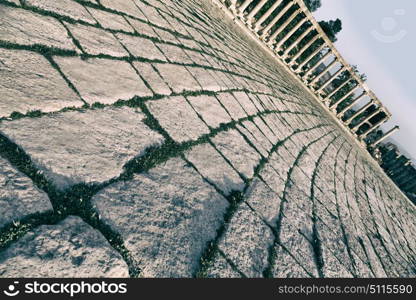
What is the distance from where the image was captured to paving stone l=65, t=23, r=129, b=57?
233cm

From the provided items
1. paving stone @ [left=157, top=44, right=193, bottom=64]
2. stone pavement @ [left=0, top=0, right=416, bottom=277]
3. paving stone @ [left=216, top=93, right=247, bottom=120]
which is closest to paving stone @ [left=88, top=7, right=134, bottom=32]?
stone pavement @ [left=0, top=0, right=416, bottom=277]

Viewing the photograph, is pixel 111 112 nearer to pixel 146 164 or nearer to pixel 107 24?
pixel 146 164

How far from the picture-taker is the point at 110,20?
2.91m

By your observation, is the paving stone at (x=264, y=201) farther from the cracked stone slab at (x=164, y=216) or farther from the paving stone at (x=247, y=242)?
the cracked stone slab at (x=164, y=216)

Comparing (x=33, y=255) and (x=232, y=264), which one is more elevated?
(x=232, y=264)

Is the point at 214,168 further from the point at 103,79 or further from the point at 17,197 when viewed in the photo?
the point at 17,197

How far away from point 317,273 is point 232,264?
89cm

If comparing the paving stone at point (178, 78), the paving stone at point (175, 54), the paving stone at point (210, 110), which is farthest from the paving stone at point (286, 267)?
the paving stone at point (175, 54)

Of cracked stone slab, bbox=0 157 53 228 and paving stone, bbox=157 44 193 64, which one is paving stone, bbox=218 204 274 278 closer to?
cracked stone slab, bbox=0 157 53 228

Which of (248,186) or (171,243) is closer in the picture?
(171,243)

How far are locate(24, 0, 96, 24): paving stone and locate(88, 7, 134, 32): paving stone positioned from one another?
98mm

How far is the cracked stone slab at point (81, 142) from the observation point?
1.37 m

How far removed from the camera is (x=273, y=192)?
263cm

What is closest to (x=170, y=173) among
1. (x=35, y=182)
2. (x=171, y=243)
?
(x=171, y=243)
